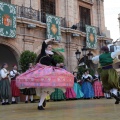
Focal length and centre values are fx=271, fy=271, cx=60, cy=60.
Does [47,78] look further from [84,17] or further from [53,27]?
[84,17]

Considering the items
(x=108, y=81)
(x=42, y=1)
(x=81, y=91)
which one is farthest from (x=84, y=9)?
(x=108, y=81)

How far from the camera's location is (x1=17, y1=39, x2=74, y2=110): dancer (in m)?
5.85

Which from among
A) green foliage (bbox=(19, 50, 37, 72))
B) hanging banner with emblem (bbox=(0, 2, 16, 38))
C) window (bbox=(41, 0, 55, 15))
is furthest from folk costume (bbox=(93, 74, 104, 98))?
window (bbox=(41, 0, 55, 15))

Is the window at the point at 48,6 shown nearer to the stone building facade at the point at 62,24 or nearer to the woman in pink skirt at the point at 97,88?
the stone building facade at the point at 62,24

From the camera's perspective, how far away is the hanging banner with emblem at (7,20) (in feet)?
47.9

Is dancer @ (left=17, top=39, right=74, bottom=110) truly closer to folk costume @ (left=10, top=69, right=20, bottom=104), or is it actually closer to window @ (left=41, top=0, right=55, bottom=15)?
folk costume @ (left=10, top=69, right=20, bottom=104)

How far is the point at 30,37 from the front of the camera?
1650 cm

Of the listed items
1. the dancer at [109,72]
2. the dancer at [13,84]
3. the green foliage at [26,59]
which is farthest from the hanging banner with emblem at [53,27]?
the dancer at [109,72]

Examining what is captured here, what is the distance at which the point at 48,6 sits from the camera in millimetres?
18500

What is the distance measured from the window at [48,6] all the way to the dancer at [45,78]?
12227 millimetres

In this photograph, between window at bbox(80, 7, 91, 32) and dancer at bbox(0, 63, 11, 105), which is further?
window at bbox(80, 7, 91, 32)

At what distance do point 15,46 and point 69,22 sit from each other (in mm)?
4956

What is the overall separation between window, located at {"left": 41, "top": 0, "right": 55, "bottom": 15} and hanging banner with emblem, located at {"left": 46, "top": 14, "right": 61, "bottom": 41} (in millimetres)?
1153

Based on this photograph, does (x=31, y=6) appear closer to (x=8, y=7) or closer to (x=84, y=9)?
(x=8, y=7)
